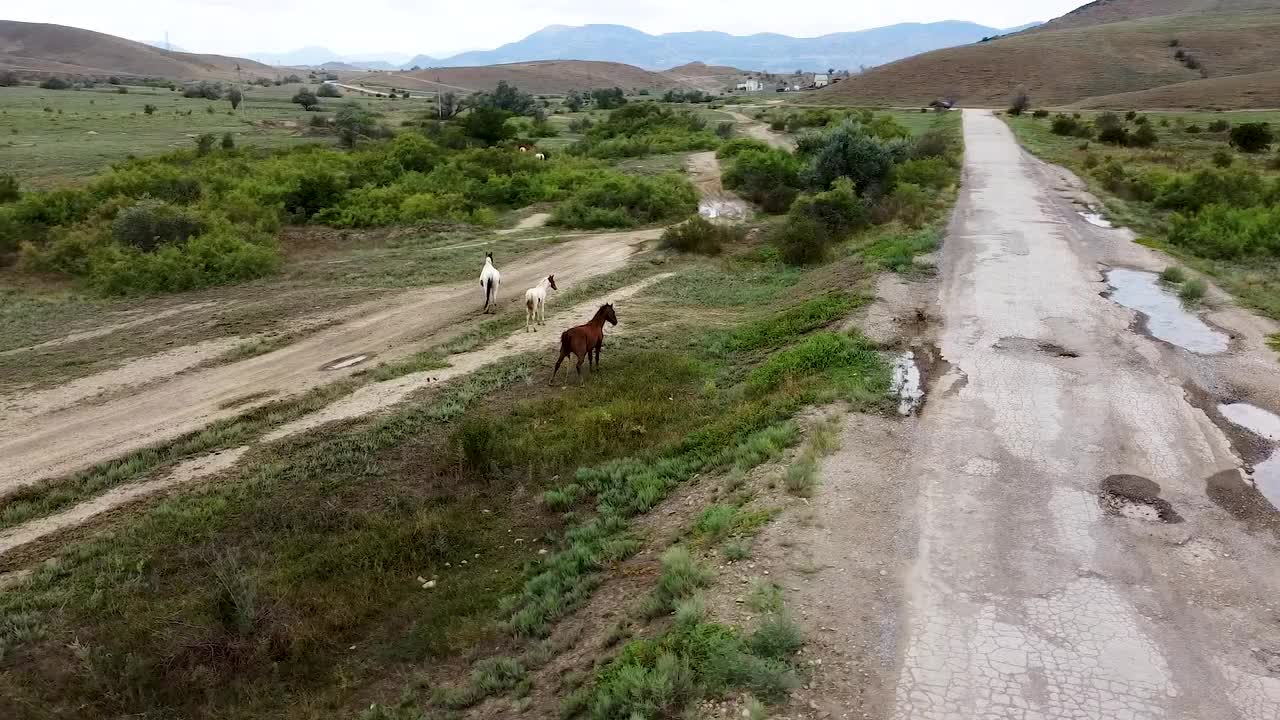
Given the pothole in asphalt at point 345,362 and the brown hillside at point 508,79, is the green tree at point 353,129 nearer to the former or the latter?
the pothole in asphalt at point 345,362

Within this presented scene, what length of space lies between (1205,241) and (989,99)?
87673mm

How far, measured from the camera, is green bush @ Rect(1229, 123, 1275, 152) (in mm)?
39875

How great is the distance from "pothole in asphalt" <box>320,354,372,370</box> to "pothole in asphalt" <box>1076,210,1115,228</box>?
75.3ft

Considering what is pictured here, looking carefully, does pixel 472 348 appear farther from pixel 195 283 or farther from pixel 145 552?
pixel 195 283

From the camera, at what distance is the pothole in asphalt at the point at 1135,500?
27.0 feet

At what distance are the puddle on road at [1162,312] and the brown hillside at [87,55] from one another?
188 metres

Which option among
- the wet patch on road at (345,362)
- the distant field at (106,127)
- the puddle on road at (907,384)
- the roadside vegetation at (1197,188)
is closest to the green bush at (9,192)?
the distant field at (106,127)

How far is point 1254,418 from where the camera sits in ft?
34.8

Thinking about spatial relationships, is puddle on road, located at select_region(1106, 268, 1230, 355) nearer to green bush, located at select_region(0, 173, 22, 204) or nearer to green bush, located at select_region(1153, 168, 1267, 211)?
green bush, located at select_region(1153, 168, 1267, 211)

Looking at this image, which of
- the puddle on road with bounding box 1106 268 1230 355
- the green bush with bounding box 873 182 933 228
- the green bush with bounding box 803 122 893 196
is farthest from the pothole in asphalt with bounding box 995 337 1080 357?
the green bush with bounding box 803 122 893 196

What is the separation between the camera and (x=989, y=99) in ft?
321

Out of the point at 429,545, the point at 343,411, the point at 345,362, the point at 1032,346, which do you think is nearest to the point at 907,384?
the point at 1032,346

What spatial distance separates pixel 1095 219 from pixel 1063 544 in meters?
22.1

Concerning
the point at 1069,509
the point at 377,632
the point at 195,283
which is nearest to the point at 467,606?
the point at 377,632
